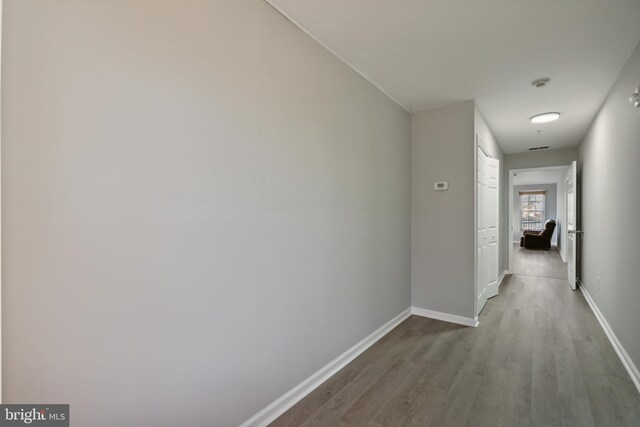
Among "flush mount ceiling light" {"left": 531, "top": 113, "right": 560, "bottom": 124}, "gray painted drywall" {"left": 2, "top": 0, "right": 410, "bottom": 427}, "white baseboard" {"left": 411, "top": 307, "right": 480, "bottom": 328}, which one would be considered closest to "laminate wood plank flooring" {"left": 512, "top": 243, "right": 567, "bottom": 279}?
"flush mount ceiling light" {"left": 531, "top": 113, "right": 560, "bottom": 124}

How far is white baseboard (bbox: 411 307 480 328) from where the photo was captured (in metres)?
3.17

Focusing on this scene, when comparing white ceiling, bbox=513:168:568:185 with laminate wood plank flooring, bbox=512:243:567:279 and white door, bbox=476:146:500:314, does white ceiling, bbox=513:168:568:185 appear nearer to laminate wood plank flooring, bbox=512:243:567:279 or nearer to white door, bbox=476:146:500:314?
laminate wood plank flooring, bbox=512:243:567:279

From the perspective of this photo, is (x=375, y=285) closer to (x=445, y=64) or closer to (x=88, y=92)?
(x=445, y=64)

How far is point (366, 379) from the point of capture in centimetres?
217

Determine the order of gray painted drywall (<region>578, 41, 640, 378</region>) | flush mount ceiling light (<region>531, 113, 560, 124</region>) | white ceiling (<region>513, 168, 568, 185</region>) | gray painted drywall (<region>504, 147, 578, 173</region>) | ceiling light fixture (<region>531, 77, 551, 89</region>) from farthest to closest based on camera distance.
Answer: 1. white ceiling (<region>513, 168, 568, 185</region>)
2. gray painted drywall (<region>504, 147, 578, 173</region>)
3. flush mount ceiling light (<region>531, 113, 560, 124</region>)
4. ceiling light fixture (<region>531, 77, 551, 89</region>)
5. gray painted drywall (<region>578, 41, 640, 378</region>)

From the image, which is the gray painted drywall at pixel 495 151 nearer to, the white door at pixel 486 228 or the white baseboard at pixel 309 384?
the white door at pixel 486 228

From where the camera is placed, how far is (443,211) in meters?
3.37

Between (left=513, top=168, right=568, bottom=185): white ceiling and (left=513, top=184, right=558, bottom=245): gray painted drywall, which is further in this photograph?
(left=513, top=184, right=558, bottom=245): gray painted drywall

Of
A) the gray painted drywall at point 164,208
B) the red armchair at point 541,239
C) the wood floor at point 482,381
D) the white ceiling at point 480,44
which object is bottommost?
the wood floor at point 482,381

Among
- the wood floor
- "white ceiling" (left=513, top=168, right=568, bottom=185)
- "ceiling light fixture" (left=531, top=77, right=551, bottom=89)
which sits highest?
"ceiling light fixture" (left=531, top=77, right=551, bottom=89)

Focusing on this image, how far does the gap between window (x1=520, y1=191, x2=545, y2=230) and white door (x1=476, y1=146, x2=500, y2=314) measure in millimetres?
9605

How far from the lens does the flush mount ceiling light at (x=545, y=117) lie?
3.56 meters

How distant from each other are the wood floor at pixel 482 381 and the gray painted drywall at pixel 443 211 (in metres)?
0.38

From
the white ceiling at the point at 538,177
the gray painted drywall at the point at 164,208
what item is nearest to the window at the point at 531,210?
the white ceiling at the point at 538,177
